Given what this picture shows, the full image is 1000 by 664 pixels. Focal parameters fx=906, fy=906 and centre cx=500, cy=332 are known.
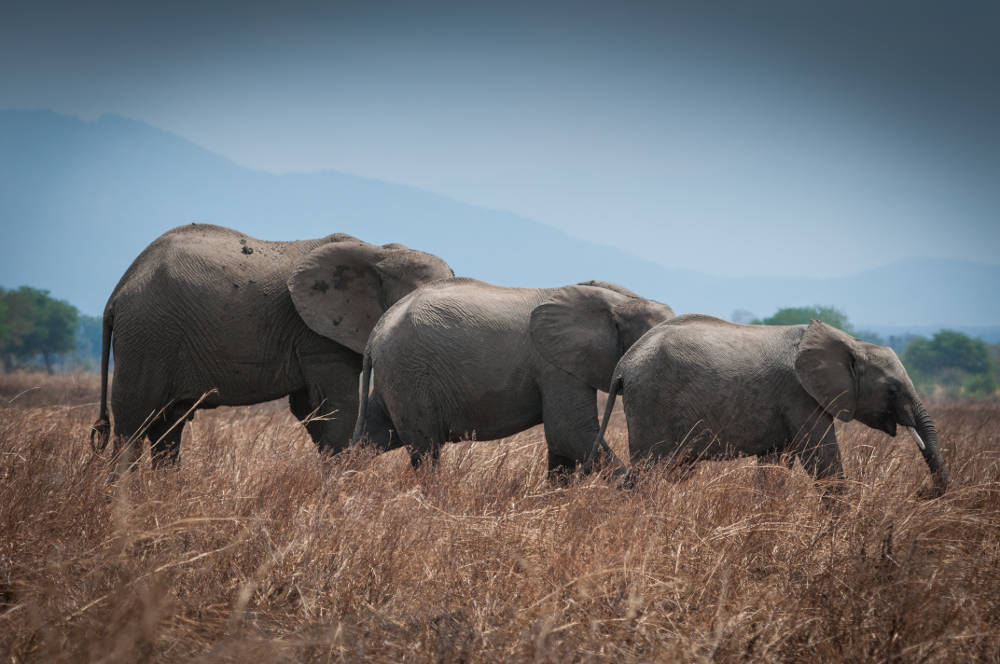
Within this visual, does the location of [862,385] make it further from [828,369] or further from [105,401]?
[105,401]

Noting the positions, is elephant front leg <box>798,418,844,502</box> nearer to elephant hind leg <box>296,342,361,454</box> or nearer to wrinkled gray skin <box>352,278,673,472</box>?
wrinkled gray skin <box>352,278,673,472</box>

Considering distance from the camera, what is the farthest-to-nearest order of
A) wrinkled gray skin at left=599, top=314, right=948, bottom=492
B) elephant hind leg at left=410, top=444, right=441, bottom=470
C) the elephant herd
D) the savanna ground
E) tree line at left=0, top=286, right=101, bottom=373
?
tree line at left=0, top=286, right=101, bottom=373, elephant hind leg at left=410, top=444, right=441, bottom=470, the elephant herd, wrinkled gray skin at left=599, top=314, right=948, bottom=492, the savanna ground

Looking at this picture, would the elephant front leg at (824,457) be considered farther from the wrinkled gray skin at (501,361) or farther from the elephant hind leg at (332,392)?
the elephant hind leg at (332,392)

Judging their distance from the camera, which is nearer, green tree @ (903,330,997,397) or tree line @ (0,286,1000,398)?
tree line @ (0,286,1000,398)

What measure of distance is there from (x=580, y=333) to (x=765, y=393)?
1.55m

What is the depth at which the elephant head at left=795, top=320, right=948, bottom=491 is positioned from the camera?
20.4 feet

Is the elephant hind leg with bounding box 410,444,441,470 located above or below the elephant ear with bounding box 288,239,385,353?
below

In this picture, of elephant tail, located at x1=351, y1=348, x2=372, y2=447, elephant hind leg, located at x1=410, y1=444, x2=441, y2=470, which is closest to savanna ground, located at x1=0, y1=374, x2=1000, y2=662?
elephant hind leg, located at x1=410, y1=444, x2=441, y2=470

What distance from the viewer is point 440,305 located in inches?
290

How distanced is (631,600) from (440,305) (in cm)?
426

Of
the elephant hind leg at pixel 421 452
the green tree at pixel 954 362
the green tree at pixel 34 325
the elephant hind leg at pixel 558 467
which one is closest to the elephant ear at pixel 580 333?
the elephant hind leg at pixel 558 467

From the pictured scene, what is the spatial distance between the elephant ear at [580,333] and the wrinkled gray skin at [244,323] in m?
1.41

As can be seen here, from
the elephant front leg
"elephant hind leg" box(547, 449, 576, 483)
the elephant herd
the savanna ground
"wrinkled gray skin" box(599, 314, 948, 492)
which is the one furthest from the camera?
"elephant hind leg" box(547, 449, 576, 483)

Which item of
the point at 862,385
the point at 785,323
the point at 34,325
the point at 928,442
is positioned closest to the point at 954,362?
the point at 785,323
